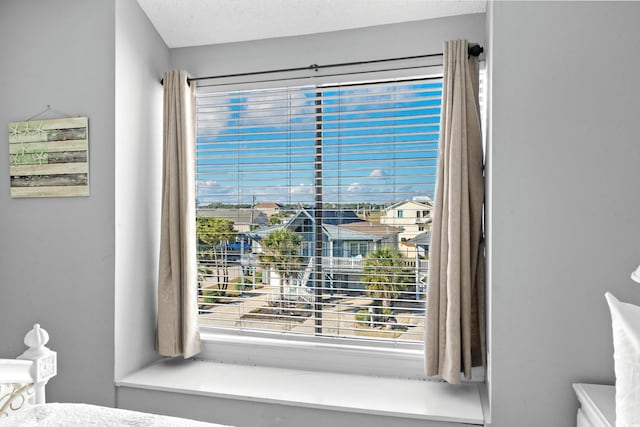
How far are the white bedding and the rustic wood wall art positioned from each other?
126cm

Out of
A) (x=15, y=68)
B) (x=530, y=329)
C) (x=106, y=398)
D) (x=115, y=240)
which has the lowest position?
(x=106, y=398)

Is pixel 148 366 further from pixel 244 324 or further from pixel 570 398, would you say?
pixel 570 398

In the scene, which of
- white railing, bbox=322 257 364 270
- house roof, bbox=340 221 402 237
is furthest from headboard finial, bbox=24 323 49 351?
house roof, bbox=340 221 402 237

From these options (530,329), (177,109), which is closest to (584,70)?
(530,329)

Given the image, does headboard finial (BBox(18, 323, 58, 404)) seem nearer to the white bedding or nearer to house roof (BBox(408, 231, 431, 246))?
the white bedding

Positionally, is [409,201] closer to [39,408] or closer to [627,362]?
[627,362]

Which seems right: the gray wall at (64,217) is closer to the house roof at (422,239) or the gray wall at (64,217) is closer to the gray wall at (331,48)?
the gray wall at (331,48)

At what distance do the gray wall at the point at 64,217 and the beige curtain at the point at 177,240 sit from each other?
0.93 ft

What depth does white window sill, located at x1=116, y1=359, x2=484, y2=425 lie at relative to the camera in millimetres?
1858

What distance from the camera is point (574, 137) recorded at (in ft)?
5.31

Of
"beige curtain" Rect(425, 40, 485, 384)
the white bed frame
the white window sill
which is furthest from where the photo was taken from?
"beige curtain" Rect(425, 40, 485, 384)

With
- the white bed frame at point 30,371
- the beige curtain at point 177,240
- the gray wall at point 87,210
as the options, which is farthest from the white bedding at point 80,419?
the beige curtain at point 177,240

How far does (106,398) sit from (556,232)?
2.19 metres

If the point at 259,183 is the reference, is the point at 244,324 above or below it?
below
